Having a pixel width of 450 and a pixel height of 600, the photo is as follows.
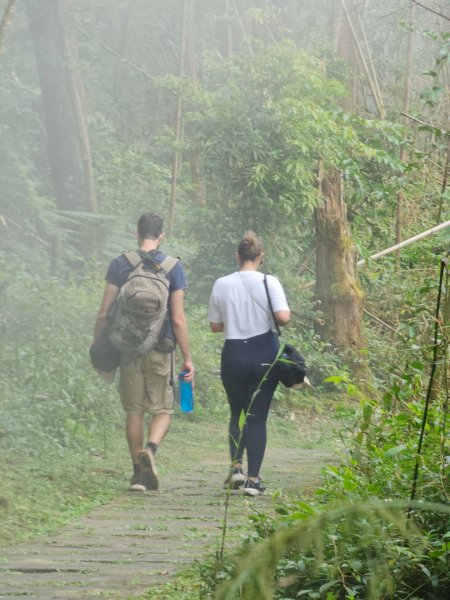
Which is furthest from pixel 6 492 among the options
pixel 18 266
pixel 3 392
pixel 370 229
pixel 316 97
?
pixel 370 229

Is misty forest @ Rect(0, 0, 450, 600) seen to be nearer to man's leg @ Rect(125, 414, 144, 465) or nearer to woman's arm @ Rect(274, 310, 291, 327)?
man's leg @ Rect(125, 414, 144, 465)

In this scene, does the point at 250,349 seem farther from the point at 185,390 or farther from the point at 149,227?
the point at 149,227

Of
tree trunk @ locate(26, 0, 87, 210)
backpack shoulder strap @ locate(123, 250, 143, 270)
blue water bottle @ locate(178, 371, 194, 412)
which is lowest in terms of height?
blue water bottle @ locate(178, 371, 194, 412)

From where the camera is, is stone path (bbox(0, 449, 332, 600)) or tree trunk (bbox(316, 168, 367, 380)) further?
tree trunk (bbox(316, 168, 367, 380))

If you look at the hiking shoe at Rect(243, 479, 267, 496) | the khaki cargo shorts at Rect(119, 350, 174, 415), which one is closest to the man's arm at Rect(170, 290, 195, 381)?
the khaki cargo shorts at Rect(119, 350, 174, 415)

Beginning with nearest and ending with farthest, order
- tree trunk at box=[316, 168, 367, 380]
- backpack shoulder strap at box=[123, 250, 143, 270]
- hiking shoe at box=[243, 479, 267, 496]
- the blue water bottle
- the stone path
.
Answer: the stone path
hiking shoe at box=[243, 479, 267, 496]
backpack shoulder strap at box=[123, 250, 143, 270]
the blue water bottle
tree trunk at box=[316, 168, 367, 380]

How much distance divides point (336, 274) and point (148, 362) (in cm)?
727

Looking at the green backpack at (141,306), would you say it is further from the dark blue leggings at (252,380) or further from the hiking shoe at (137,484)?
the hiking shoe at (137,484)

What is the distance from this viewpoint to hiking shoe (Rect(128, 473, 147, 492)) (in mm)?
7773

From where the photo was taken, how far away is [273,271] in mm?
15609

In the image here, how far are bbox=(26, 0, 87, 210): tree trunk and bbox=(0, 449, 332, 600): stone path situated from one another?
12.2 meters

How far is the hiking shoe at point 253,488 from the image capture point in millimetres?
7584

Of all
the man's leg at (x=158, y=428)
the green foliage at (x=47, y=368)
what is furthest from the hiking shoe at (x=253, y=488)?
the green foliage at (x=47, y=368)

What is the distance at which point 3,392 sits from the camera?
1006 cm
